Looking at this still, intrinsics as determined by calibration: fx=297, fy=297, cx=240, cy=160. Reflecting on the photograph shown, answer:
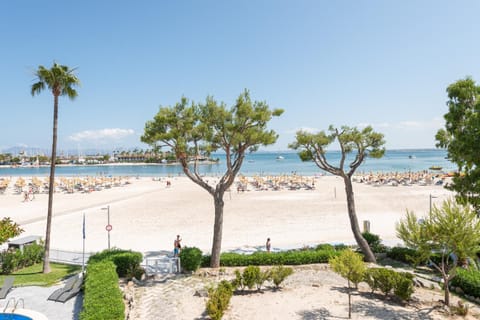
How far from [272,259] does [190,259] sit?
3.75 meters

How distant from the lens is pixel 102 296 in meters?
8.44

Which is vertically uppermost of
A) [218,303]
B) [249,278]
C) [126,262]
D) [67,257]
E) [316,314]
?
[218,303]

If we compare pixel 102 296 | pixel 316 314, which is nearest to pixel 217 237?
pixel 316 314

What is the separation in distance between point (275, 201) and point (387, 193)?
51.0 feet

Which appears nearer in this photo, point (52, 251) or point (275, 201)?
point (52, 251)

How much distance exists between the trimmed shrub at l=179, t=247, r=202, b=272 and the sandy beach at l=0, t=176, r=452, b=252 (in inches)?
152

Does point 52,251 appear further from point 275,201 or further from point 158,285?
point 275,201

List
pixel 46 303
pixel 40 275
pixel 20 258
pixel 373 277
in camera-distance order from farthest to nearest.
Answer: pixel 20 258 < pixel 40 275 < pixel 373 277 < pixel 46 303

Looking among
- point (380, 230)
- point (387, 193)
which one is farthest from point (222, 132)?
point (387, 193)

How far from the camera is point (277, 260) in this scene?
13.6 m

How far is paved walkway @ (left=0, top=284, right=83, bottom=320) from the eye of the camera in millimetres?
9062

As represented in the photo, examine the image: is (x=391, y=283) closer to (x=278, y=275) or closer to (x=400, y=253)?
(x=278, y=275)

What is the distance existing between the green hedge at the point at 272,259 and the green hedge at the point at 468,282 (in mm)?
4605

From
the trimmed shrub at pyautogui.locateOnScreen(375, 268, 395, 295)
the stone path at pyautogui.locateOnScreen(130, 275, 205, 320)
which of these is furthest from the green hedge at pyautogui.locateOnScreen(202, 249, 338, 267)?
the trimmed shrub at pyautogui.locateOnScreen(375, 268, 395, 295)
